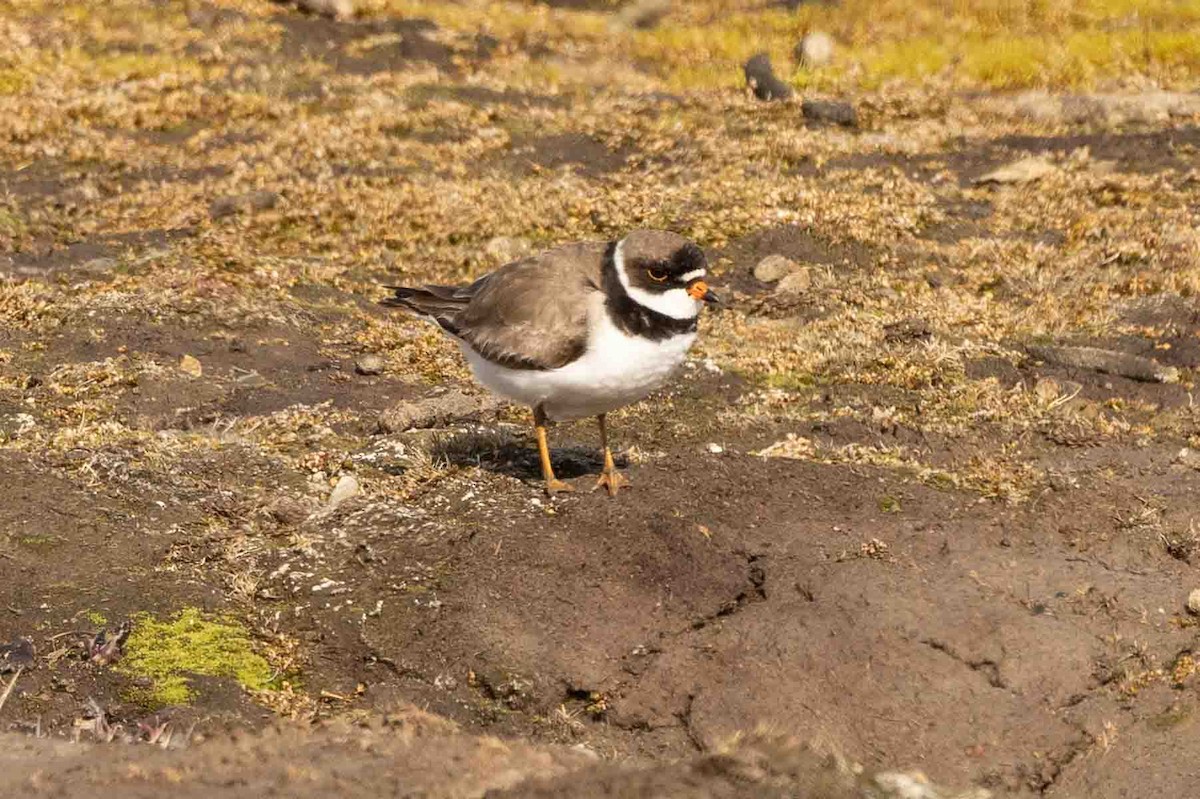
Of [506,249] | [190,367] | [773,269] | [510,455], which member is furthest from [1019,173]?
[190,367]

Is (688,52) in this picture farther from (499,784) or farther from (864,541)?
(499,784)

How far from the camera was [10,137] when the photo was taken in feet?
72.9

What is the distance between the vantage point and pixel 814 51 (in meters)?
26.6

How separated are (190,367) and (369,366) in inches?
67.8

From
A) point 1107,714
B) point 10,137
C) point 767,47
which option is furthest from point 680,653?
point 767,47

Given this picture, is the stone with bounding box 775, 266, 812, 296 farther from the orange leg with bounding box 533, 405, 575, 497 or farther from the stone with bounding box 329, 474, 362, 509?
the stone with bounding box 329, 474, 362, 509

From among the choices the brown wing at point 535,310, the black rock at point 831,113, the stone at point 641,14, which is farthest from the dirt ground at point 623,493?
the stone at point 641,14

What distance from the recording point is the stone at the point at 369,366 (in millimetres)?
13773

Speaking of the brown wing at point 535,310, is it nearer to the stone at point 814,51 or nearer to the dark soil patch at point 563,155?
the dark soil patch at point 563,155

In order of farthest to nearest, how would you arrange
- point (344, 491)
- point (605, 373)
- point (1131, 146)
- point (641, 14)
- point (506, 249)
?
point (641, 14) < point (1131, 146) < point (506, 249) < point (344, 491) < point (605, 373)

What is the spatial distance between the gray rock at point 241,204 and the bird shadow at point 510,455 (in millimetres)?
8584

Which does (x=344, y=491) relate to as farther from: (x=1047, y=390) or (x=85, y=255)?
(x=85, y=255)

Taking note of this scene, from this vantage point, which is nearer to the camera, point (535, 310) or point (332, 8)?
point (535, 310)

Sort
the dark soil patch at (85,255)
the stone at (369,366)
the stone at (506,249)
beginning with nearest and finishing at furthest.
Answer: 1. the stone at (369,366)
2. the dark soil patch at (85,255)
3. the stone at (506,249)
